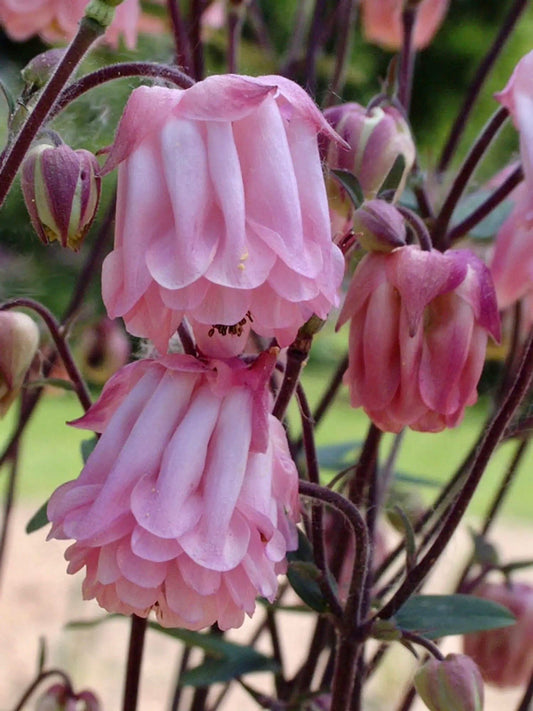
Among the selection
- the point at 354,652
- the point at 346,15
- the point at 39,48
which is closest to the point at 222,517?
the point at 354,652

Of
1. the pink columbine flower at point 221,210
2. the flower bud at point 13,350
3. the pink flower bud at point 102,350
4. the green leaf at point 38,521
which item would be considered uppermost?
the pink columbine flower at point 221,210

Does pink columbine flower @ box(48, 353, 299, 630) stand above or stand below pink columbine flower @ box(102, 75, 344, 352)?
below

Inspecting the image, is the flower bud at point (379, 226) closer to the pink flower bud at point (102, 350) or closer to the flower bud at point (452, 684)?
the flower bud at point (452, 684)

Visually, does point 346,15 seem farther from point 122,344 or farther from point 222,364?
point 222,364

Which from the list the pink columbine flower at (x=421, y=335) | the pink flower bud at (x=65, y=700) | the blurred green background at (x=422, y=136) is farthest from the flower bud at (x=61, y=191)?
the blurred green background at (x=422, y=136)

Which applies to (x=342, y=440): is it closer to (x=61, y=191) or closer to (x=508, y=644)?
(x=508, y=644)

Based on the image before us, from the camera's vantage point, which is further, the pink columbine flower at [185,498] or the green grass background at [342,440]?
the green grass background at [342,440]

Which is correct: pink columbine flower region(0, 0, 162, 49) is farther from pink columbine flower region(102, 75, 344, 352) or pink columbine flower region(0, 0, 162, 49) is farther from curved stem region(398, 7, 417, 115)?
pink columbine flower region(102, 75, 344, 352)

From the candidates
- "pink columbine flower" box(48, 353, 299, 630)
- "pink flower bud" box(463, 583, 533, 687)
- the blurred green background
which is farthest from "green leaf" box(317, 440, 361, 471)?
the blurred green background
